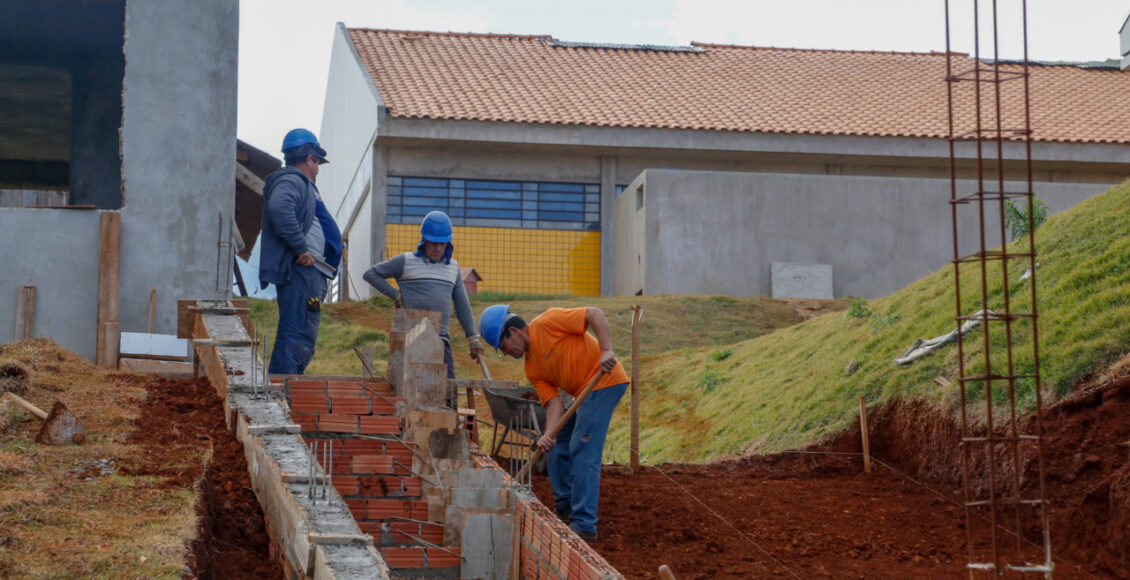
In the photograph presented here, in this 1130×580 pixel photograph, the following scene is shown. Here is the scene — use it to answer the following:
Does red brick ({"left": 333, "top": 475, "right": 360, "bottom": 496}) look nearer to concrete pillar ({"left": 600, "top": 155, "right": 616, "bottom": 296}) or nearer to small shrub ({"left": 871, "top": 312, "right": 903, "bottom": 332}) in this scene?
small shrub ({"left": 871, "top": 312, "right": 903, "bottom": 332})

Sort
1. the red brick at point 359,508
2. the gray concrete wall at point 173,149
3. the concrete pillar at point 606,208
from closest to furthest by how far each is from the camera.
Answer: the red brick at point 359,508 < the gray concrete wall at point 173,149 < the concrete pillar at point 606,208

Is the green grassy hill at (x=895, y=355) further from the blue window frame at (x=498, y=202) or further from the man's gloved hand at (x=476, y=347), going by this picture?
the blue window frame at (x=498, y=202)

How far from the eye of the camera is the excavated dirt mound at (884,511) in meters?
6.75

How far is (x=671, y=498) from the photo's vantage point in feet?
26.4

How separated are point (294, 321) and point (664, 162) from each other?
17411 millimetres

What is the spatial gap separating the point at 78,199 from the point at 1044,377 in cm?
1130

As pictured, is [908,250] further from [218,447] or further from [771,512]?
[218,447]

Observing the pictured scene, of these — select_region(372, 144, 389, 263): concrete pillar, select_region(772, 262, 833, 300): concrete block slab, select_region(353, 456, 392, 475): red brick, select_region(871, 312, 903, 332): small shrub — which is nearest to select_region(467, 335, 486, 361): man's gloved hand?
select_region(353, 456, 392, 475): red brick

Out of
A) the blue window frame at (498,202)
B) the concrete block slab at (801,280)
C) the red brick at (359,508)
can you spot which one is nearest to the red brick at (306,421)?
the red brick at (359,508)

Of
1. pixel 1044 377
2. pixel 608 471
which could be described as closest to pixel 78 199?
pixel 608 471

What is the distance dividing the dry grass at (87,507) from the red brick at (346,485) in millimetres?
1008

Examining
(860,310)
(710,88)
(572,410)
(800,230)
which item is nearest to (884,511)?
(572,410)

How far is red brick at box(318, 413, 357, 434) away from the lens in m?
7.13

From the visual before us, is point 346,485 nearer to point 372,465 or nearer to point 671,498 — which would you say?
point 372,465
